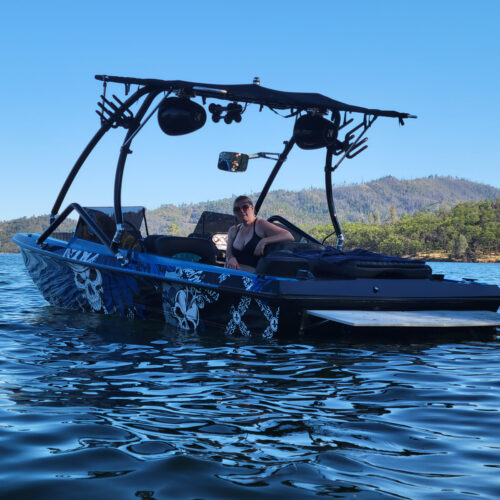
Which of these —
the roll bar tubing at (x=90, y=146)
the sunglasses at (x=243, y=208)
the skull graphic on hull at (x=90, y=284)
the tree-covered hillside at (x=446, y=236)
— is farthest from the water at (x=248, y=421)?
the tree-covered hillside at (x=446, y=236)

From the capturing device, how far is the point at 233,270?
6547 mm

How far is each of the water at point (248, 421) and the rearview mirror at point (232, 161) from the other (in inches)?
106

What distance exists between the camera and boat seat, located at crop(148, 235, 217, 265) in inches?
302

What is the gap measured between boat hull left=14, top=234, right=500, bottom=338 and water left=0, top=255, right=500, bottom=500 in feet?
1.12

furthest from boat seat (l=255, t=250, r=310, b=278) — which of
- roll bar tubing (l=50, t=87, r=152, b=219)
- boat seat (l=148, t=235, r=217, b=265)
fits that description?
roll bar tubing (l=50, t=87, r=152, b=219)

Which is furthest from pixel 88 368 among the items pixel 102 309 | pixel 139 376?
pixel 102 309

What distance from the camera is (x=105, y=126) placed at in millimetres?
7797

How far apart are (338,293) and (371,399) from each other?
6.79 feet

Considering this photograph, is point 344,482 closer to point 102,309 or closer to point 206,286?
point 206,286

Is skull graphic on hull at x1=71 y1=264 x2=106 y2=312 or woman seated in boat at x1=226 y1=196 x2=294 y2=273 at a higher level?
woman seated in boat at x1=226 y1=196 x2=294 y2=273

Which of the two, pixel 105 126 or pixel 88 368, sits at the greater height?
pixel 105 126

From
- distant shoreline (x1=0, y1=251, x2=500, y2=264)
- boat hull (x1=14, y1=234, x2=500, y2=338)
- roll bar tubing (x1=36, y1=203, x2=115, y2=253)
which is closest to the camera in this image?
boat hull (x1=14, y1=234, x2=500, y2=338)

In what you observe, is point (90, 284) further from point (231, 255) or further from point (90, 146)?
point (231, 255)

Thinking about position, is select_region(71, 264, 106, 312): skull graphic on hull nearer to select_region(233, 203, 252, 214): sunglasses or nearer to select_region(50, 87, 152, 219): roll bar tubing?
select_region(50, 87, 152, 219): roll bar tubing
